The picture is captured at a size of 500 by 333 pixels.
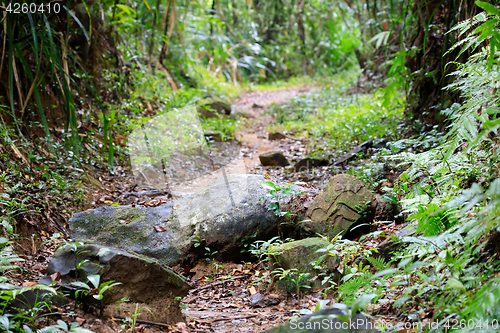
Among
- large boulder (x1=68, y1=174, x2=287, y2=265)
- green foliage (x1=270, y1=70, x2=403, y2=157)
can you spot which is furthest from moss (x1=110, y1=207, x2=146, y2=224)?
green foliage (x1=270, y1=70, x2=403, y2=157)

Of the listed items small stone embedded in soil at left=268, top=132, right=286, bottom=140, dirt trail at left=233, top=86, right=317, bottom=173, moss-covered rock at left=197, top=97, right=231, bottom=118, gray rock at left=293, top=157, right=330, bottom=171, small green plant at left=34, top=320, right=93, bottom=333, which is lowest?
dirt trail at left=233, top=86, right=317, bottom=173

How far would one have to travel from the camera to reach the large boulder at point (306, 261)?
2.42m

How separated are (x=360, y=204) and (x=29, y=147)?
319 centimetres

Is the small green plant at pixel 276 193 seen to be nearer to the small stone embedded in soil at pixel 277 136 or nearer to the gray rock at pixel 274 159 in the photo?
the gray rock at pixel 274 159

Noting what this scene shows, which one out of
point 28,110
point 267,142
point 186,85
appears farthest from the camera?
point 186,85

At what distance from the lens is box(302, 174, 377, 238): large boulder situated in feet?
9.53

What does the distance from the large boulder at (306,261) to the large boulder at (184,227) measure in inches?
23.0

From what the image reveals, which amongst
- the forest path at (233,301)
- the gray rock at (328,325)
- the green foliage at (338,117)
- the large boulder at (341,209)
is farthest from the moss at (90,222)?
the green foliage at (338,117)

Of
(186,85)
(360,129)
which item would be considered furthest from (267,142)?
(186,85)

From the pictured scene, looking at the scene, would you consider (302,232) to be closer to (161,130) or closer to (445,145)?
(445,145)

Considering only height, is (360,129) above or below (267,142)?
above

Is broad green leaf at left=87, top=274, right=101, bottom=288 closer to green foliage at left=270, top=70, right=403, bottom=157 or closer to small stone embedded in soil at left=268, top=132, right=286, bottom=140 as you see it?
green foliage at left=270, top=70, right=403, bottom=157

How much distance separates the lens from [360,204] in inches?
115

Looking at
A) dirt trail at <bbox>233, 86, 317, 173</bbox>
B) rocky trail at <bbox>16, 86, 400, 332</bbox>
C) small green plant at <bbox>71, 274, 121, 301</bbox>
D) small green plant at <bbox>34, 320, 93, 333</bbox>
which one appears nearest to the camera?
small green plant at <bbox>34, 320, 93, 333</bbox>
